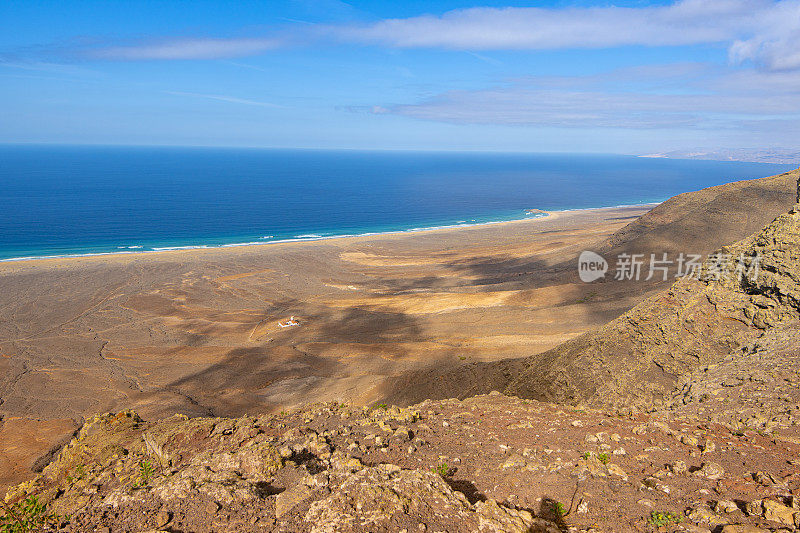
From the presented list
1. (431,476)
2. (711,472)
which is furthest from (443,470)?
(711,472)

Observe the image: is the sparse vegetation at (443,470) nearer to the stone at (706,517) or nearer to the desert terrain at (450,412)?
the desert terrain at (450,412)

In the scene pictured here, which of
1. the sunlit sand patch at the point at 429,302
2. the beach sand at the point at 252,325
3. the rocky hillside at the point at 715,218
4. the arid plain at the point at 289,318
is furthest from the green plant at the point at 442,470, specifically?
the rocky hillside at the point at 715,218

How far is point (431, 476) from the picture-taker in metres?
6.12

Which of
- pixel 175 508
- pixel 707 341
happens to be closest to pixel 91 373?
pixel 175 508

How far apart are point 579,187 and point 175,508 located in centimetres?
17268

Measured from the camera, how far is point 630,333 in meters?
13.5

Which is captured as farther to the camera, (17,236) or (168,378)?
(17,236)

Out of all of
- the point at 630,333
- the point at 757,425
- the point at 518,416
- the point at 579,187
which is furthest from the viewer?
the point at 579,187

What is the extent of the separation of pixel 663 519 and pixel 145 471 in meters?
7.72

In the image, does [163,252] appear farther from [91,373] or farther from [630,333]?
[630,333]

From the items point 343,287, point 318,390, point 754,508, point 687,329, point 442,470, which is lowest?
point 318,390

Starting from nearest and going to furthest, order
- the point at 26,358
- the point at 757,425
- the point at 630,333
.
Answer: the point at 757,425 < the point at 630,333 < the point at 26,358

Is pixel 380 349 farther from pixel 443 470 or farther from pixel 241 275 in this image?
pixel 241 275

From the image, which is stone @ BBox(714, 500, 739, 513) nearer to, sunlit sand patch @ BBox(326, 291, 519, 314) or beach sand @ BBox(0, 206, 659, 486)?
beach sand @ BBox(0, 206, 659, 486)
